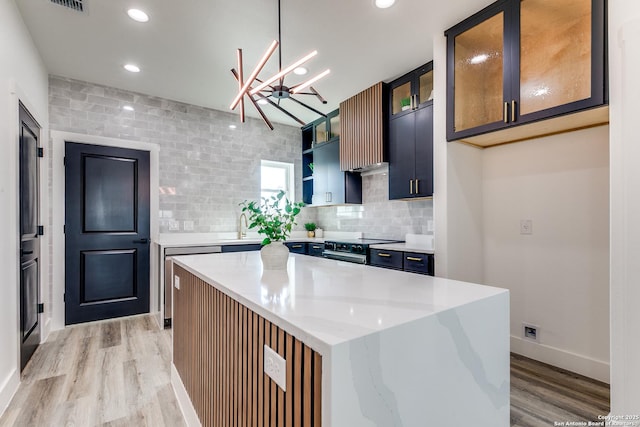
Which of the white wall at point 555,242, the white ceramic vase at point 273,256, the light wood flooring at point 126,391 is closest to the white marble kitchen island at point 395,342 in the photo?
the white ceramic vase at point 273,256

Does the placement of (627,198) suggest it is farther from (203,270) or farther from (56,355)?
(56,355)

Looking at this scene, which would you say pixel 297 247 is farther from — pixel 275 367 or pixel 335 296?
pixel 275 367

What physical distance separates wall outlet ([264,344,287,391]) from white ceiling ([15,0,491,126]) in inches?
94.6

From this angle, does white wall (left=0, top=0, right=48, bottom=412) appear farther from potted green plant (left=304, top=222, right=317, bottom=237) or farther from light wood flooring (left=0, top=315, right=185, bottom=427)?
potted green plant (left=304, top=222, right=317, bottom=237)

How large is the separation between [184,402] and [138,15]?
9.32ft

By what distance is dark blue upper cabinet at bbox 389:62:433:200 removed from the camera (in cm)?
312

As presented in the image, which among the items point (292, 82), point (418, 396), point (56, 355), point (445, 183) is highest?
point (292, 82)

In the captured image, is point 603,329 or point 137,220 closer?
point 603,329

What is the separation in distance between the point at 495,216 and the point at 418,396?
254cm

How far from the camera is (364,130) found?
387cm

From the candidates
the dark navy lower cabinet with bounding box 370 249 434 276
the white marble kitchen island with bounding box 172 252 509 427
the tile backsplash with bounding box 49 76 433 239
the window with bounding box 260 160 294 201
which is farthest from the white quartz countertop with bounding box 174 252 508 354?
the window with bounding box 260 160 294 201

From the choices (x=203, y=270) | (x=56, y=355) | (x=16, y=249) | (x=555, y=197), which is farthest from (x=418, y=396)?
(x=56, y=355)

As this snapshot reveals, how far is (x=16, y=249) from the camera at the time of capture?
7.54 feet

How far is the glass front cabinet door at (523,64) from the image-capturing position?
1.93m
